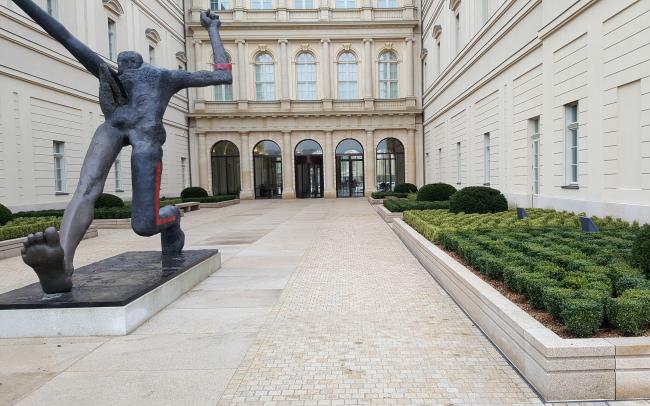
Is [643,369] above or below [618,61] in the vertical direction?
below

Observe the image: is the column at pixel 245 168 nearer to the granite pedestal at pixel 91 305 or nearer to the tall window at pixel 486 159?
the tall window at pixel 486 159

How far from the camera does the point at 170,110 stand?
3334 cm

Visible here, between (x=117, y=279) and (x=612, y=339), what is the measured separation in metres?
5.86

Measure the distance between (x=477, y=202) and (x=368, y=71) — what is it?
83.9 ft

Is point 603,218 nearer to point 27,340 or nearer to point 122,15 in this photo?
point 27,340

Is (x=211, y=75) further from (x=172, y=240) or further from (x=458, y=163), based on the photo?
(x=458, y=163)

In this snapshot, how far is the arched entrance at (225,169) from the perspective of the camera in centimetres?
3881

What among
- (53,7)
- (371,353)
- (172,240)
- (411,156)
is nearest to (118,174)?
(53,7)

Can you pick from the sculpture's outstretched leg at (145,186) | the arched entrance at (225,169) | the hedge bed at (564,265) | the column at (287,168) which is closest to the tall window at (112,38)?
the arched entrance at (225,169)

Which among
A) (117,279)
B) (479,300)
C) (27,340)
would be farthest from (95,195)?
(479,300)

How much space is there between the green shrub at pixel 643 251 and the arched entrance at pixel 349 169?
33.4 meters

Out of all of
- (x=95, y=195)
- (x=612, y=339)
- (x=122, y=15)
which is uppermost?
(x=122, y=15)

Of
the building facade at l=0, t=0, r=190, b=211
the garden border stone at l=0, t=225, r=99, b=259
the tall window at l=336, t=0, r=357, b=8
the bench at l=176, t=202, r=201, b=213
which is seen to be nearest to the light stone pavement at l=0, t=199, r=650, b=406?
the garden border stone at l=0, t=225, r=99, b=259

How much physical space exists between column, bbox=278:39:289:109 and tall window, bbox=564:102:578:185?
26579 millimetres
